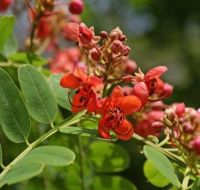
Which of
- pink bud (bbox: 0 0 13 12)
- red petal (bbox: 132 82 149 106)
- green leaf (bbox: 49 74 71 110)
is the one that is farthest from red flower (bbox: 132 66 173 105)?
pink bud (bbox: 0 0 13 12)

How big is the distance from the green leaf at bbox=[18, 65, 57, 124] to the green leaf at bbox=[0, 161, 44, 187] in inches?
12.9

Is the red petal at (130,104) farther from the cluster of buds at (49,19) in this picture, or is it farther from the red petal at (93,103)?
the cluster of buds at (49,19)

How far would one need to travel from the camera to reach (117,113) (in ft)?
4.95

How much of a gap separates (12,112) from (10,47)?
0.75 m

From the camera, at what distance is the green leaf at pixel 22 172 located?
3.99 feet

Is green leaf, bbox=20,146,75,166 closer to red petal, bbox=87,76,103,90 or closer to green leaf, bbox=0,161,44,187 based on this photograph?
green leaf, bbox=0,161,44,187

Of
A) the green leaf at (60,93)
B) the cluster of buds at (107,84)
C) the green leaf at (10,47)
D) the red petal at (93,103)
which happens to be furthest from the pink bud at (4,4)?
the red petal at (93,103)

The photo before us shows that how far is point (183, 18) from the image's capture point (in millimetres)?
7160

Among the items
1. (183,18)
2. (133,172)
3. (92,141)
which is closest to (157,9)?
(183,18)

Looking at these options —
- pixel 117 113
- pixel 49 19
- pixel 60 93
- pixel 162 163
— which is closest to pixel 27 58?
pixel 60 93

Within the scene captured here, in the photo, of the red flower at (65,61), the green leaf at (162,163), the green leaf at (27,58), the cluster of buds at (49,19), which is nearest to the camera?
the green leaf at (162,163)

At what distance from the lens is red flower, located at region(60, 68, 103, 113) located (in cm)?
153

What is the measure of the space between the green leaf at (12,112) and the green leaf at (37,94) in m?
0.05

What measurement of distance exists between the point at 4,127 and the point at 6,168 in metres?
0.20
